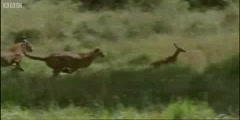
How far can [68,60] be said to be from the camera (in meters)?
1.32

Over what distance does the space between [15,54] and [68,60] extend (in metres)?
0.14

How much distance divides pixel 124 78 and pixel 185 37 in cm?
18

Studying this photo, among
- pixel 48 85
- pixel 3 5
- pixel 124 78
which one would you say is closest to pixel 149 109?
pixel 124 78

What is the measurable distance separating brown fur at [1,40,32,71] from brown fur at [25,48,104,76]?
19 millimetres

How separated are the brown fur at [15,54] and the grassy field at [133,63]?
0.05 ft

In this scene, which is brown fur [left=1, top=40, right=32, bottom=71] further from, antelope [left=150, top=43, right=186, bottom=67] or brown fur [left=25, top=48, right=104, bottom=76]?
antelope [left=150, top=43, right=186, bottom=67]

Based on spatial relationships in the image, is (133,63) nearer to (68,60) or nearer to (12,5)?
(68,60)

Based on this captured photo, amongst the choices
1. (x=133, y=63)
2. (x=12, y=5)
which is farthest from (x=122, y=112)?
(x=12, y=5)

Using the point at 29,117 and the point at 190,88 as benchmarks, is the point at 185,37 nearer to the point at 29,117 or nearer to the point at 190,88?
the point at 190,88

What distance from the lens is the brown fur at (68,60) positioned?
127cm

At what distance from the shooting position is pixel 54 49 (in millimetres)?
1274

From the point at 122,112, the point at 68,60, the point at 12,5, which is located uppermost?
the point at 12,5

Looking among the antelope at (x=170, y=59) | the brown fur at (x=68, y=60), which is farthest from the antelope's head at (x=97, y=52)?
the antelope at (x=170, y=59)

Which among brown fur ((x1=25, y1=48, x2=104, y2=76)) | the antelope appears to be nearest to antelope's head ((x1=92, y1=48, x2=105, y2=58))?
brown fur ((x1=25, y1=48, x2=104, y2=76))
